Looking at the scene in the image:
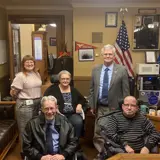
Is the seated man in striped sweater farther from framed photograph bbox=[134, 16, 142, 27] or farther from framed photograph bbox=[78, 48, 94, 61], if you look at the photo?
framed photograph bbox=[134, 16, 142, 27]

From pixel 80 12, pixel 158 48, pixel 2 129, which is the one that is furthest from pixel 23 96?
pixel 158 48

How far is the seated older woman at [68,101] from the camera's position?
123 inches

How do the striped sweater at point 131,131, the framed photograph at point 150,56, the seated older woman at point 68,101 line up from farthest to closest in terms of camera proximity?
the framed photograph at point 150,56
the seated older woman at point 68,101
the striped sweater at point 131,131

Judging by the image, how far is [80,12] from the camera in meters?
5.17

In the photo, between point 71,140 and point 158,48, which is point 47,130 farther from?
point 158,48

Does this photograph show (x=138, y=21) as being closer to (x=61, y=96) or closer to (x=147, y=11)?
(x=147, y=11)

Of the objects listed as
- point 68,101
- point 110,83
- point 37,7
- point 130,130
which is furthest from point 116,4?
point 130,130

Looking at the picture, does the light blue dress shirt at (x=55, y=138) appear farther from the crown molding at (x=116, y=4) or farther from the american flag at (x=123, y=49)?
the crown molding at (x=116, y=4)

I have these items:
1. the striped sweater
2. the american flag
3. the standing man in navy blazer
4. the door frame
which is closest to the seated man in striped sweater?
the striped sweater

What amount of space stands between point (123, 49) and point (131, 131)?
2888 millimetres

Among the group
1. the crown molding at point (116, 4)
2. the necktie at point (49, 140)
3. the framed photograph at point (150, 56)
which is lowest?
the necktie at point (49, 140)

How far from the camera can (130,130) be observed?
102 inches

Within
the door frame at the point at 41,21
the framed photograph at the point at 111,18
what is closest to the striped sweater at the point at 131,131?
the framed photograph at the point at 111,18

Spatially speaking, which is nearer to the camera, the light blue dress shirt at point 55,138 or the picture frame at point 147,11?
the light blue dress shirt at point 55,138
